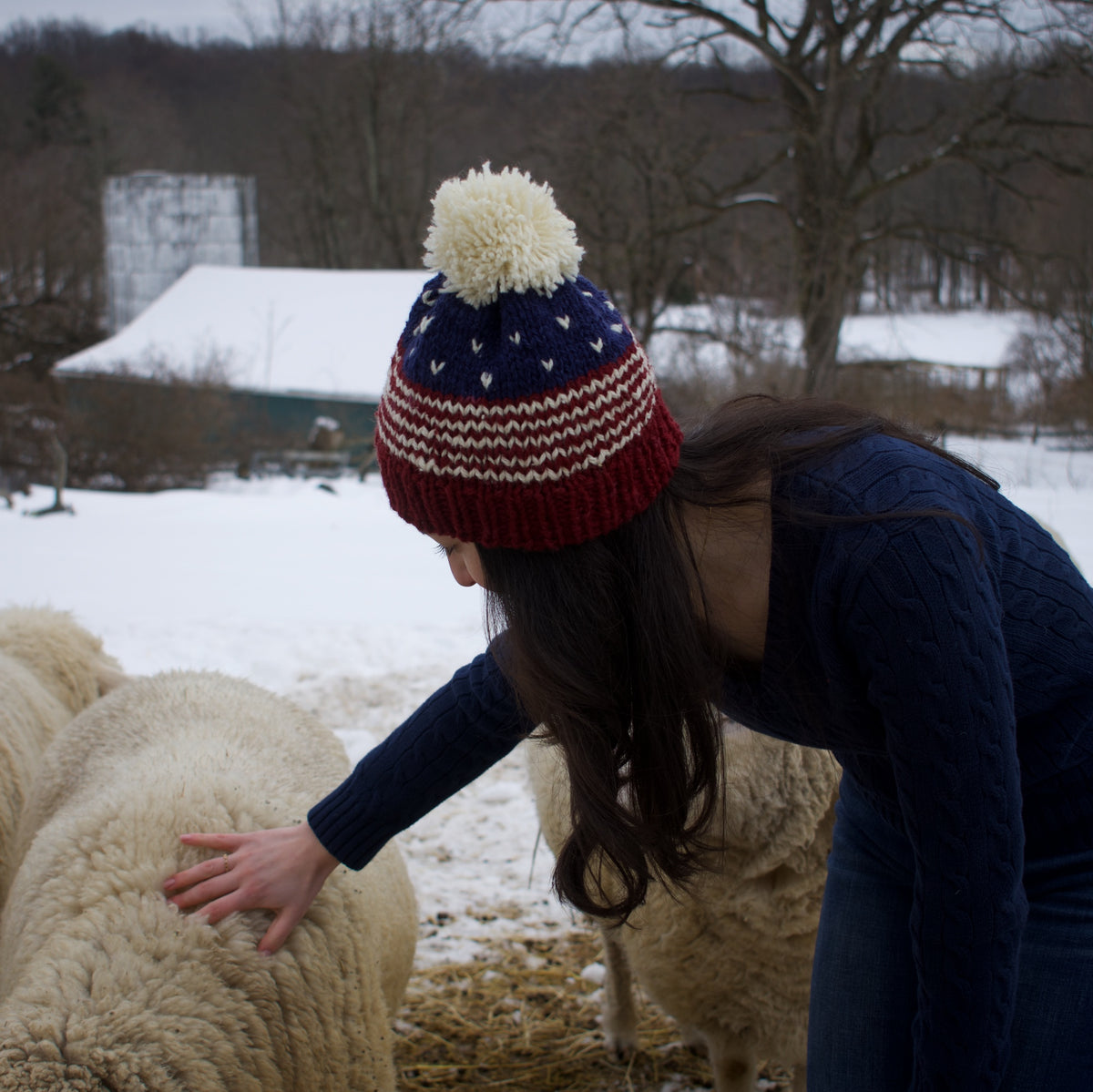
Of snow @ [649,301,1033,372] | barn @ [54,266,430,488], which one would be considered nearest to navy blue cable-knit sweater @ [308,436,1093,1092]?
snow @ [649,301,1033,372]

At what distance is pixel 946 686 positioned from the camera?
100 centimetres

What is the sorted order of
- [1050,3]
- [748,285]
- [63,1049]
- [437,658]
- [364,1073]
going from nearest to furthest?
[63,1049] → [364,1073] → [437,658] → [1050,3] → [748,285]

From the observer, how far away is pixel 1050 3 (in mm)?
11320

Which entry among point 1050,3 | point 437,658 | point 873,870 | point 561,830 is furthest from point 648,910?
point 1050,3

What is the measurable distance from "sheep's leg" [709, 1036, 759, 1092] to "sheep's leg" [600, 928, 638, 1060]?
16.0 inches

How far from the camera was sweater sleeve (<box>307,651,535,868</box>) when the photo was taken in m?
1.56

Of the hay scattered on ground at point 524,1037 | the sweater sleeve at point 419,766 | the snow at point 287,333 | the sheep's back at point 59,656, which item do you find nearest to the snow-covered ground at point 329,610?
the hay scattered on ground at point 524,1037

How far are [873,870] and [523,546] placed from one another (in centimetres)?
76

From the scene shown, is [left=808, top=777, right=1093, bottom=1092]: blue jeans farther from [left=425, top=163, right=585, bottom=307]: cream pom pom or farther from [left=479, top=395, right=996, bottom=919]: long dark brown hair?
[left=425, top=163, right=585, bottom=307]: cream pom pom

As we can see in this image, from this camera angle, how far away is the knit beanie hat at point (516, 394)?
1.09 metres

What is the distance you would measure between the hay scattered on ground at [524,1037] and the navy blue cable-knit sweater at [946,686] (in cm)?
155

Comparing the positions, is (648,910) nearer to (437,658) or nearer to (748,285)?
(437,658)

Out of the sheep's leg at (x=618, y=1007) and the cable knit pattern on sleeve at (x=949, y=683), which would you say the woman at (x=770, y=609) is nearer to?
the cable knit pattern on sleeve at (x=949, y=683)

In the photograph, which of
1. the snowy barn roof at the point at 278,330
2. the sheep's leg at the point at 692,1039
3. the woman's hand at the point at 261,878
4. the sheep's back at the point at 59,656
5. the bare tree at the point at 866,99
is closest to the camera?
the woman's hand at the point at 261,878
